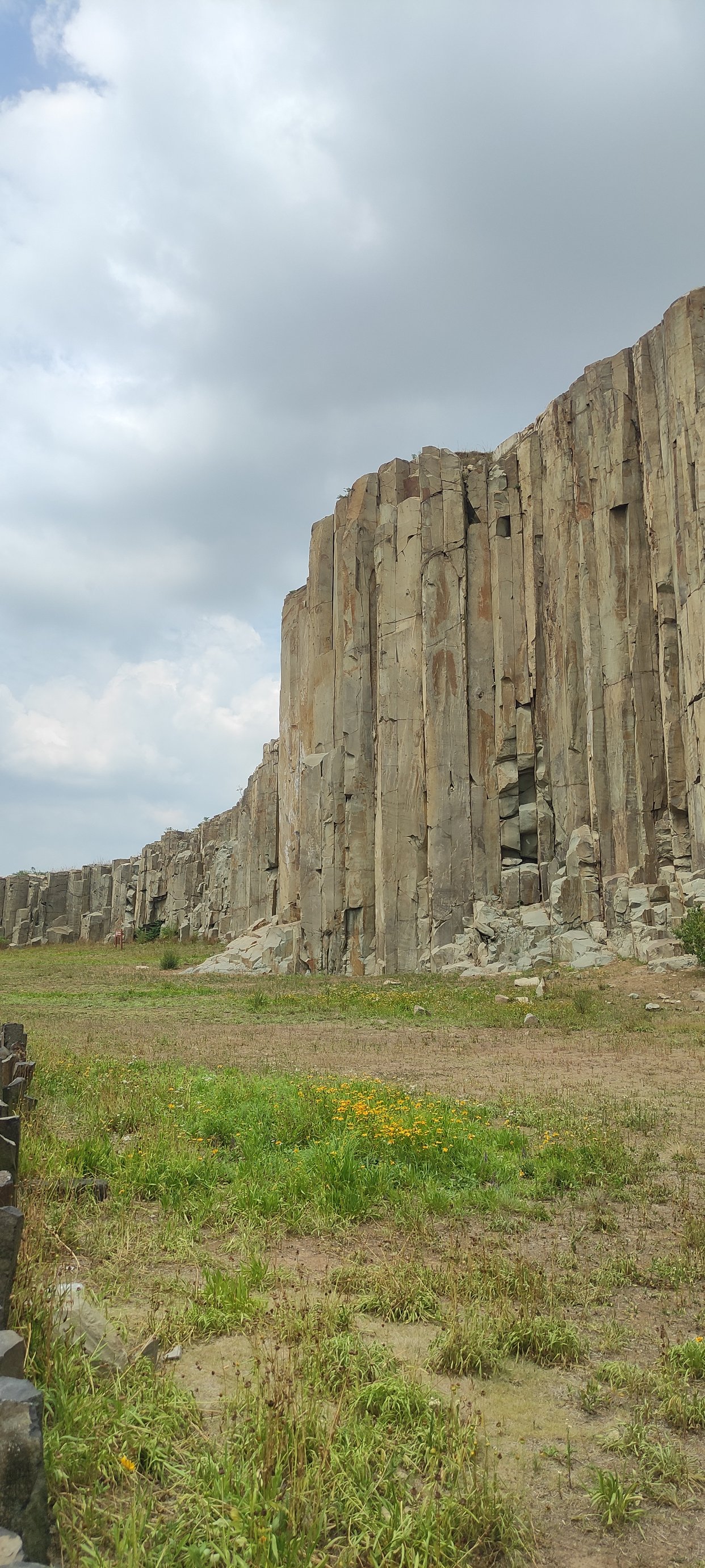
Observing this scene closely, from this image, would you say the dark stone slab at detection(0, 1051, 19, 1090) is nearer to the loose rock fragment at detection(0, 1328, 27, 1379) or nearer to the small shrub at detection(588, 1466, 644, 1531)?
the loose rock fragment at detection(0, 1328, 27, 1379)

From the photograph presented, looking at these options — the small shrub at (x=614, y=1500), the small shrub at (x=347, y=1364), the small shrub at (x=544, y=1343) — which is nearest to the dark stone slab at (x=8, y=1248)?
the small shrub at (x=347, y=1364)

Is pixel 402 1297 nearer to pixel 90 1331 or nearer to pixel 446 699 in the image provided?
pixel 90 1331

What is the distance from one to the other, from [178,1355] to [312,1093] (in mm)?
4640

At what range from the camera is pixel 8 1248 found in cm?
359

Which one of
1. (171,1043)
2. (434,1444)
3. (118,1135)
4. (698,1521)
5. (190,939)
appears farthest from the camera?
(190,939)

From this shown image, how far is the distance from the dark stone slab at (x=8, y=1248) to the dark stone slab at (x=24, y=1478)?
105 centimetres

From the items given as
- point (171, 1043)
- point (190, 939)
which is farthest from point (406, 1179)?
point (190, 939)

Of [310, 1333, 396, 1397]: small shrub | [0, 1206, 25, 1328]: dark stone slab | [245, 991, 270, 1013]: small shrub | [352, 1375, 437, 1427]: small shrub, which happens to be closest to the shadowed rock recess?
[245, 991, 270, 1013]: small shrub

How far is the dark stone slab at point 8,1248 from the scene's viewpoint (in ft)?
11.5

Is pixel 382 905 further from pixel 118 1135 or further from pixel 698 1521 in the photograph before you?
pixel 698 1521

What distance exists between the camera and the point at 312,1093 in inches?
329

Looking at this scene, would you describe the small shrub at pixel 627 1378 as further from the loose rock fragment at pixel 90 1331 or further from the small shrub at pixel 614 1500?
the loose rock fragment at pixel 90 1331

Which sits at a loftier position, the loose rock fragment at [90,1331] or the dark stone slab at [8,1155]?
the dark stone slab at [8,1155]

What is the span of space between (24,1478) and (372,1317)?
2.09m
